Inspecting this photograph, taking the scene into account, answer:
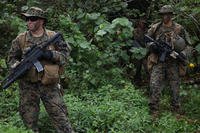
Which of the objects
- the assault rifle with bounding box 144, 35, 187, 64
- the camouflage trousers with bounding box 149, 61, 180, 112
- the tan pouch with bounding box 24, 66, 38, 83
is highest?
the tan pouch with bounding box 24, 66, 38, 83

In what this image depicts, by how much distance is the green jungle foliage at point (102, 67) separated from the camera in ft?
29.0

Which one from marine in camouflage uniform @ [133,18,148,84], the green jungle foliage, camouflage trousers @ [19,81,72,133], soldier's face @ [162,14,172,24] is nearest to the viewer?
camouflage trousers @ [19,81,72,133]

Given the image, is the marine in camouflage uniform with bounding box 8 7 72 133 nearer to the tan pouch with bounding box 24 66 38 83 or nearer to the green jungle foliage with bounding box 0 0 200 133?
the tan pouch with bounding box 24 66 38 83

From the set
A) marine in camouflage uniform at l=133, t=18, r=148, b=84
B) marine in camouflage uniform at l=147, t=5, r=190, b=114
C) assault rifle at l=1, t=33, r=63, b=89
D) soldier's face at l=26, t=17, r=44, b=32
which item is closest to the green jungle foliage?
marine in camouflage uniform at l=133, t=18, r=148, b=84


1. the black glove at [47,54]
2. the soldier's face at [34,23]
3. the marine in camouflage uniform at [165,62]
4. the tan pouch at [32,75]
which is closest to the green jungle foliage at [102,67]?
the marine in camouflage uniform at [165,62]

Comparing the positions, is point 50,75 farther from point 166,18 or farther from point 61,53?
point 166,18

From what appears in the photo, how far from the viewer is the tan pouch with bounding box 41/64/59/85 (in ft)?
24.4

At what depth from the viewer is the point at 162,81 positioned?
10648 millimetres

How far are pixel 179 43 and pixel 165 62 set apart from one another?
542 mm

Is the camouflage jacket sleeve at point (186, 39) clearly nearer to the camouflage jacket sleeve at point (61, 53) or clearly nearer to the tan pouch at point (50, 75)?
the camouflage jacket sleeve at point (61, 53)

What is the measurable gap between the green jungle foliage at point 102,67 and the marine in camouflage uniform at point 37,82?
1.93 ft

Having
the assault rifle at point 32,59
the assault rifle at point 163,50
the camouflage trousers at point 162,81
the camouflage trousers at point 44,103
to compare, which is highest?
the assault rifle at point 32,59

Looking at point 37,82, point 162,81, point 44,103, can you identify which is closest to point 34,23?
point 37,82

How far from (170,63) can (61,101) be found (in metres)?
3.68
